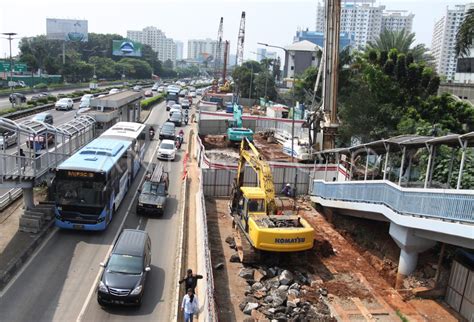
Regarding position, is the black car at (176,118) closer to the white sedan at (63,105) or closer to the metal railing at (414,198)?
the white sedan at (63,105)

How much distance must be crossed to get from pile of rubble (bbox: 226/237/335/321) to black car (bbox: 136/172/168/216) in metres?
5.48

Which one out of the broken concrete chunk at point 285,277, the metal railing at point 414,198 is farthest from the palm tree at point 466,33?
the broken concrete chunk at point 285,277

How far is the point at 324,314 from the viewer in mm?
15211

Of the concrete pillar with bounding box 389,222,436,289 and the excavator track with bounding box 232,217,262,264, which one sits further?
the excavator track with bounding box 232,217,262,264

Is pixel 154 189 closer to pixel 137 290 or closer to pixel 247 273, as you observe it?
pixel 247 273

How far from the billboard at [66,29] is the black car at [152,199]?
123288 mm

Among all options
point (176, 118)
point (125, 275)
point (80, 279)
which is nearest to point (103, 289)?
point (125, 275)

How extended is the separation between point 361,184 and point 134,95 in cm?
3204

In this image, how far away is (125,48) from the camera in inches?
6230

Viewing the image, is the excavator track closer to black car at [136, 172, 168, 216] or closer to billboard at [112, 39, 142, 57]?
black car at [136, 172, 168, 216]

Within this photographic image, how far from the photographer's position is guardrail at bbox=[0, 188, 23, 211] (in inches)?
850

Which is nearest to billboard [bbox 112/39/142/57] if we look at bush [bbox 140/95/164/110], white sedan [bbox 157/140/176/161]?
bush [bbox 140/95/164/110]

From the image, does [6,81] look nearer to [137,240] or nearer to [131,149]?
[131,149]

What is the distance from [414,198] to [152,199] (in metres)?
12.5
